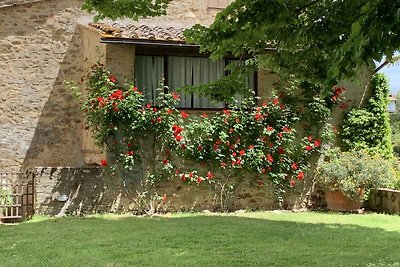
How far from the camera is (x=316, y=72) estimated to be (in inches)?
286

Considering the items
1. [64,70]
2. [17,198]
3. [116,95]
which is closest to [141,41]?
[116,95]

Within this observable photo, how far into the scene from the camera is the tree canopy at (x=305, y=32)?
3.42 m

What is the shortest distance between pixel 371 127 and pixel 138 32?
6.26 meters

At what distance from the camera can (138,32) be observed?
39.7 feet

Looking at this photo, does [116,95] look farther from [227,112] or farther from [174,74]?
[227,112]

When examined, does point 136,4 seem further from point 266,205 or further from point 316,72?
point 266,205

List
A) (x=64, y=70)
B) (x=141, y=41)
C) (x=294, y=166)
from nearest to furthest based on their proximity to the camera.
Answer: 1. (x=141, y=41)
2. (x=294, y=166)
3. (x=64, y=70)

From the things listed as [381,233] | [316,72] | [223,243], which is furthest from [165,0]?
[381,233]

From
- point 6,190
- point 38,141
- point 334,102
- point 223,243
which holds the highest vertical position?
point 334,102

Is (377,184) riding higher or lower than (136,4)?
lower

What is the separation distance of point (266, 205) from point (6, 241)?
641cm

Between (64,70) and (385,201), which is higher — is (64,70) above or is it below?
above

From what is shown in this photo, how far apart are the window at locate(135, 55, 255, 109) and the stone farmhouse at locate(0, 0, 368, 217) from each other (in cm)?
2

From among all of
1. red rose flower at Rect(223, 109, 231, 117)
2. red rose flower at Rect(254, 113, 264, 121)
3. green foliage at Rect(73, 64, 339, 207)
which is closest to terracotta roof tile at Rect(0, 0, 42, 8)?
green foliage at Rect(73, 64, 339, 207)
